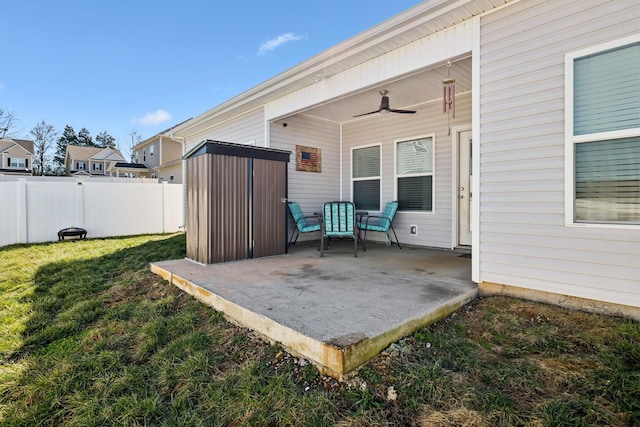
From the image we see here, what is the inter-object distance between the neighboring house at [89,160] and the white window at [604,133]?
30.5 meters

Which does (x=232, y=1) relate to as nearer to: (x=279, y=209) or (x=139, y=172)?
(x=279, y=209)

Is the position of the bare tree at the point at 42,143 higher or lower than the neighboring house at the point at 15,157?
higher

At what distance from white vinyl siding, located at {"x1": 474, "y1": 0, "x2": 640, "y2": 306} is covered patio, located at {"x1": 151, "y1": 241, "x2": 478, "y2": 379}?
0.58 metres

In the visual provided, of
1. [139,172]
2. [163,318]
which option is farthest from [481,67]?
[139,172]

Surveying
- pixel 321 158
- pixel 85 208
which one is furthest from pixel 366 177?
pixel 85 208

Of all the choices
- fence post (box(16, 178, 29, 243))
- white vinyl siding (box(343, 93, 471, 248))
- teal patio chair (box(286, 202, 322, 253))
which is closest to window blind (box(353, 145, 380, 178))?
white vinyl siding (box(343, 93, 471, 248))

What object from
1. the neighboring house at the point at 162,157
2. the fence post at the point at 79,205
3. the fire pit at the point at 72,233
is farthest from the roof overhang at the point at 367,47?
the neighboring house at the point at 162,157

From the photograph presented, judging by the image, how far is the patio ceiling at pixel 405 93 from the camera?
13.8 ft

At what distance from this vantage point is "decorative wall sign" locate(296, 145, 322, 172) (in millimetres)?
6336

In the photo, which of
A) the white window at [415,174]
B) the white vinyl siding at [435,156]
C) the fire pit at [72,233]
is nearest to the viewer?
the white vinyl siding at [435,156]

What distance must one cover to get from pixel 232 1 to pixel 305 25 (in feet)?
6.92

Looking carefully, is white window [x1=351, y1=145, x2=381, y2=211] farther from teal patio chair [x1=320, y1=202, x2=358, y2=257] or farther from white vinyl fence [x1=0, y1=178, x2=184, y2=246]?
white vinyl fence [x1=0, y1=178, x2=184, y2=246]

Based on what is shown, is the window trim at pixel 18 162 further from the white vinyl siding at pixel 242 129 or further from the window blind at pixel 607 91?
the window blind at pixel 607 91

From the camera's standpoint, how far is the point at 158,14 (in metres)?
9.65
